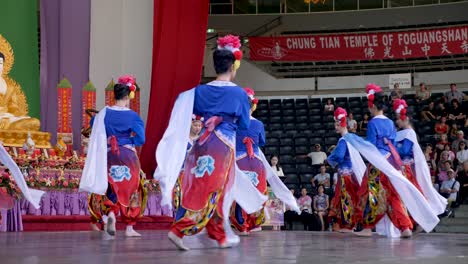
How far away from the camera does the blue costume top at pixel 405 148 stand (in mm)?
8625

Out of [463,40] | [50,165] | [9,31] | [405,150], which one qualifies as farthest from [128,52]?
[463,40]

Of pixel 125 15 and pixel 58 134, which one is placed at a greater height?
pixel 125 15

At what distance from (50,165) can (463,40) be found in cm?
1020

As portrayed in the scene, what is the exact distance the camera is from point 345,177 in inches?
349

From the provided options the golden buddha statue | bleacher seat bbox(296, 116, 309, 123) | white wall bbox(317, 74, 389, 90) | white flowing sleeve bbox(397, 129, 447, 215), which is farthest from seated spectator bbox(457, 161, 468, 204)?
white wall bbox(317, 74, 389, 90)

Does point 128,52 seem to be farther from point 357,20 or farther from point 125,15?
point 357,20

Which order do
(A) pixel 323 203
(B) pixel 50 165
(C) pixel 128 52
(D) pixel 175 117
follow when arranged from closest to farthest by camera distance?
1. (D) pixel 175 117
2. (B) pixel 50 165
3. (A) pixel 323 203
4. (C) pixel 128 52

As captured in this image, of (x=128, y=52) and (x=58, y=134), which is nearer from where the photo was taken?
(x=58, y=134)

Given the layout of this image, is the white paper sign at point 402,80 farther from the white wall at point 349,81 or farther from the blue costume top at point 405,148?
the blue costume top at point 405,148

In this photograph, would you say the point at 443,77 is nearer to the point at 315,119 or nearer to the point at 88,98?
the point at 315,119

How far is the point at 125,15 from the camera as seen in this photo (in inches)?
525

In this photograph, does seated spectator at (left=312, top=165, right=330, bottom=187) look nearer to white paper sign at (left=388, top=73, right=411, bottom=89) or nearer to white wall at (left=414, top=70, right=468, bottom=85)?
white paper sign at (left=388, top=73, right=411, bottom=89)

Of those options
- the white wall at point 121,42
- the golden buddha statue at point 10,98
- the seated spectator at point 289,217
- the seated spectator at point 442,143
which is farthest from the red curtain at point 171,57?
the seated spectator at point 442,143

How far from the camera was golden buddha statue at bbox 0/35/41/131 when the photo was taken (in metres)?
11.8
